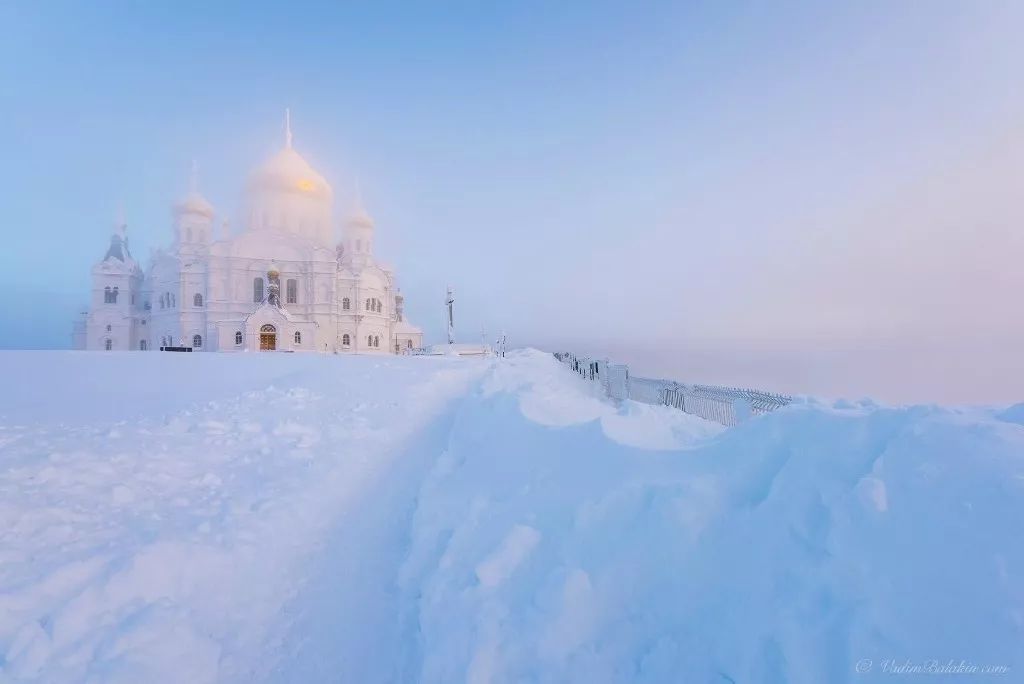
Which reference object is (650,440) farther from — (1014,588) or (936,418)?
(1014,588)

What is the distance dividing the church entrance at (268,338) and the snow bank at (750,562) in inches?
1425

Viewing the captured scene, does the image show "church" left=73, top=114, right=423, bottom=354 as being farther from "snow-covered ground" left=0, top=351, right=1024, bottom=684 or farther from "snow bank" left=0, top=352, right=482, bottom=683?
"snow-covered ground" left=0, top=351, right=1024, bottom=684

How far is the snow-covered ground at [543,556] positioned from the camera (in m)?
2.48

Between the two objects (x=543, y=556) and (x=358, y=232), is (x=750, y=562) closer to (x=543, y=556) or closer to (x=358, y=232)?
(x=543, y=556)

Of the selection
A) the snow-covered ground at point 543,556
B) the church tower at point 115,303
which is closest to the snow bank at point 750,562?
the snow-covered ground at point 543,556

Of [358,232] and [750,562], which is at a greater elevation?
[358,232]

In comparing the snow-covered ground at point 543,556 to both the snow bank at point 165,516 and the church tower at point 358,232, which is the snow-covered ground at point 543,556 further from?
the church tower at point 358,232

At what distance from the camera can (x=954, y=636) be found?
7.09ft

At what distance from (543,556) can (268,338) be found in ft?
125

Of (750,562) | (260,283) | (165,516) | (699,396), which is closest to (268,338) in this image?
(260,283)

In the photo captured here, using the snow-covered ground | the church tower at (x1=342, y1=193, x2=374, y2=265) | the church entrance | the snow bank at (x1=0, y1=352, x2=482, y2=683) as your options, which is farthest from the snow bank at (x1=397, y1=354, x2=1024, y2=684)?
the church tower at (x1=342, y1=193, x2=374, y2=265)

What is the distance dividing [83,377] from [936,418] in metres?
19.9

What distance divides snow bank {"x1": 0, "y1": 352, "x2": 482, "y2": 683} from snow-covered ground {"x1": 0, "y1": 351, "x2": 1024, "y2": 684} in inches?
1.1

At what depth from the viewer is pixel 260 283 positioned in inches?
1572
